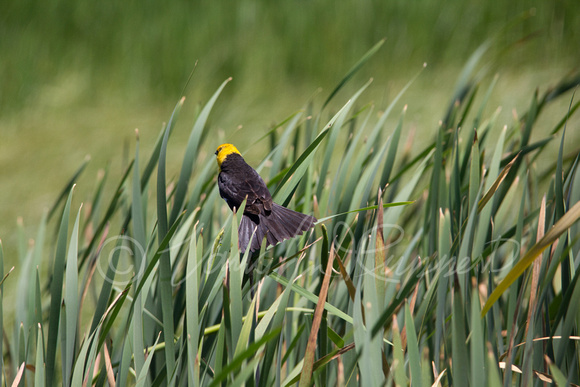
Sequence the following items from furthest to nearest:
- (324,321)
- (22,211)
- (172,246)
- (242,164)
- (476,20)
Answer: (476,20) → (22,211) → (242,164) → (172,246) → (324,321)

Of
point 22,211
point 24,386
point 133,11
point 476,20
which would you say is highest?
point 133,11

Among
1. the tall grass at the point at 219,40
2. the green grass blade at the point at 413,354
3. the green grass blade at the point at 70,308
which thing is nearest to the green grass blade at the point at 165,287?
the green grass blade at the point at 70,308

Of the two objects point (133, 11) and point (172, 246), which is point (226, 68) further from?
point (172, 246)

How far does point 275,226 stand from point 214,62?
5.09 feet

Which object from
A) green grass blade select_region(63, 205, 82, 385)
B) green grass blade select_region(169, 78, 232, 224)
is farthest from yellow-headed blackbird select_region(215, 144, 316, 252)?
green grass blade select_region(63, 205, 82, 385)

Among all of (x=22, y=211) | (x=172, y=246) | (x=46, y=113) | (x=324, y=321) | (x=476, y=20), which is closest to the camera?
(x=324, y=321)

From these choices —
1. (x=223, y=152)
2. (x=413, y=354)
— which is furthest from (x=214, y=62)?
(x=413, y=354)

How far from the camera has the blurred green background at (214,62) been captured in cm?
207

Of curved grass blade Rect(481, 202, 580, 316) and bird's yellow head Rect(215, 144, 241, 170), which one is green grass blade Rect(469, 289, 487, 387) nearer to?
curved grass blade Rect(481, 202, 580, 316)

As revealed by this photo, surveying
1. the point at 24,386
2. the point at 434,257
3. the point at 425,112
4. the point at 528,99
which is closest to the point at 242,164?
the point at 434,257

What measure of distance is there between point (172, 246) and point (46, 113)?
177cm

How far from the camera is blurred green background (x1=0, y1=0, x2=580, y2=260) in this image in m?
2.07

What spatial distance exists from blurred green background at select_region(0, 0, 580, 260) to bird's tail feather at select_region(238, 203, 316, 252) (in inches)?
44.3

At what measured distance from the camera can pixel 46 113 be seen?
2293 millimetres
